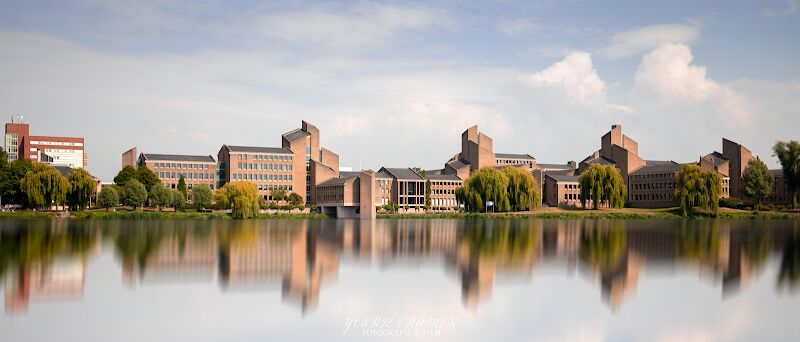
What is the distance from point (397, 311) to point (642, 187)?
118855 mm

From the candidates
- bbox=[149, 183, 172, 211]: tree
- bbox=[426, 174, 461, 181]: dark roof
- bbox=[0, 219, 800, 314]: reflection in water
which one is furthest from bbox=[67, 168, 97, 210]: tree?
bbox=[426, 174, 461, 181]: dark roof

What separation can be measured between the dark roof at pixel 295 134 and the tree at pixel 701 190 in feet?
210

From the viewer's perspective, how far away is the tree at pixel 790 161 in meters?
110

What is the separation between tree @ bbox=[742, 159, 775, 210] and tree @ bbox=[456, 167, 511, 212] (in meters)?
38.1

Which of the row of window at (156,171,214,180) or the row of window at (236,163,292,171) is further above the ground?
the row of window at (236,163,292,171)

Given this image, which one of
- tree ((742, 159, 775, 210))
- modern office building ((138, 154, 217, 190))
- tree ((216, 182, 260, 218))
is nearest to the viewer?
tree ((216, 182, 260, 218))

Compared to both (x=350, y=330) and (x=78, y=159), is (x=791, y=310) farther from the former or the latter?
(x=78, y=159)

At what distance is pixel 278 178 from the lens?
131 metres

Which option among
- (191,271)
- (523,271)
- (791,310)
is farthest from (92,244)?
(791,310)

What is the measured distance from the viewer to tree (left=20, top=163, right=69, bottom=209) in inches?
3501

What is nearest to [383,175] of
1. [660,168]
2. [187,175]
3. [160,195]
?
[187,175]

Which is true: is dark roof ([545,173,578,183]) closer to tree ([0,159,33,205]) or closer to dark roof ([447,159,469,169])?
dark roof ([447,159,469,169])

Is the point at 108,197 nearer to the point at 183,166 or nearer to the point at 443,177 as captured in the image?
the point at 183,166

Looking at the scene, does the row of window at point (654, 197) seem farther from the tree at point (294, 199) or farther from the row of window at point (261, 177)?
the row of window at point (261, 177)
